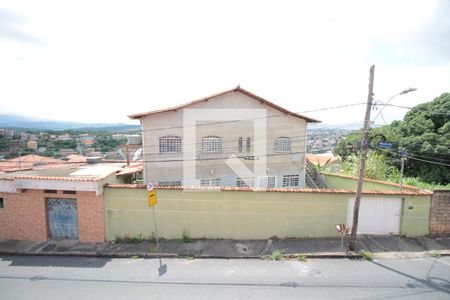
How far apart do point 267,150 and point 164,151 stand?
260 inches

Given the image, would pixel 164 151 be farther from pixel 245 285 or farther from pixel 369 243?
pixel 369 243

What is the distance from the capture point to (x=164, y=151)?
49.1 feet

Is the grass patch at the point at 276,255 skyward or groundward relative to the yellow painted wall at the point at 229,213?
groundward

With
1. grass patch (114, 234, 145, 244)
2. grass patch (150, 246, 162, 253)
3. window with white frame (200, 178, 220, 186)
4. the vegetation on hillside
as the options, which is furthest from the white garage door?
grass patch (114, 234, 145, 244)

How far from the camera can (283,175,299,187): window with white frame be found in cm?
1750

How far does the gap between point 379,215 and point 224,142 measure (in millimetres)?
8978

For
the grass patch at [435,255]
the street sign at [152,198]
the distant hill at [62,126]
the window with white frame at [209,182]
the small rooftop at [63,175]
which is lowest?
the grass patch at [435,255]

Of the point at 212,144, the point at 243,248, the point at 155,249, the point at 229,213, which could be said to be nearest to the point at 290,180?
the point at 212,144

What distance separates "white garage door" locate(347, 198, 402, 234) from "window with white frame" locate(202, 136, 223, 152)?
8.14m

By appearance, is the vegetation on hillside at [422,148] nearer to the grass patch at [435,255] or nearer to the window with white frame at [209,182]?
the grass patch at [435,255]

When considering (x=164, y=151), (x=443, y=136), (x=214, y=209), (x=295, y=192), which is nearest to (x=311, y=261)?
(x=295, y=192)

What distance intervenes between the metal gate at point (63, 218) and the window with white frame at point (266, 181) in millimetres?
10575

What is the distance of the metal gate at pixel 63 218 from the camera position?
36.2 ft

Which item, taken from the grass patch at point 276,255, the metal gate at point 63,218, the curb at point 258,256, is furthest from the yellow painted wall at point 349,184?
the metal gate at point 63,218
